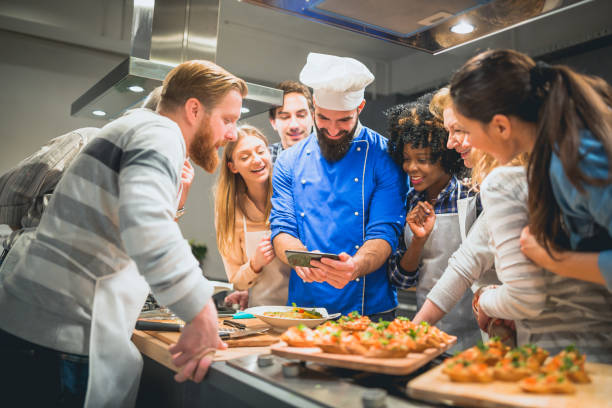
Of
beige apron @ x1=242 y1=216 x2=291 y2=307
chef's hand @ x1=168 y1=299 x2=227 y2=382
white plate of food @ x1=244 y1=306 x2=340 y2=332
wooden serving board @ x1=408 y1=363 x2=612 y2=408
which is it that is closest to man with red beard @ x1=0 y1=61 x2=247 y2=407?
chef's hand @ x1=168 y1=299 x2=227 y2=382

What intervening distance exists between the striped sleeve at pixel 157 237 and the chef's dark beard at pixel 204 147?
365 mm

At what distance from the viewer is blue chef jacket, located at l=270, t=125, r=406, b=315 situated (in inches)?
79.0

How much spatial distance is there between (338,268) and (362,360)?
0.75 meters

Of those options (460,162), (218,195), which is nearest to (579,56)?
(460,162)

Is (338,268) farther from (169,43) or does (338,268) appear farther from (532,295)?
(169,43)

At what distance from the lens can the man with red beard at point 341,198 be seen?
2008 millimetres

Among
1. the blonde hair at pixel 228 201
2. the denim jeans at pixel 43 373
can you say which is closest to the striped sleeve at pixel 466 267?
the denim jeans at pixel 43 373

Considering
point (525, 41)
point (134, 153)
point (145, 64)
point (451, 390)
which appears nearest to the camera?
point (451, 390)

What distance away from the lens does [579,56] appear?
4.27 metres

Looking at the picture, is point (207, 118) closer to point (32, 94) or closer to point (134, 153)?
point (134, 153)

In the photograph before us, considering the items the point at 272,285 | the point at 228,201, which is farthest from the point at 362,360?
the point at 228,201

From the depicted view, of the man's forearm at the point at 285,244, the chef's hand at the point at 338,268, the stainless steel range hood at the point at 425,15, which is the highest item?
the stainless steel range hood at the point at 425,15

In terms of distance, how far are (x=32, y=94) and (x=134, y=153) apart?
4.28m

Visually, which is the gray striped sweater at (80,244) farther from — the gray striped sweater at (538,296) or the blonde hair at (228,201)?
the blonde hair at (228,201)
